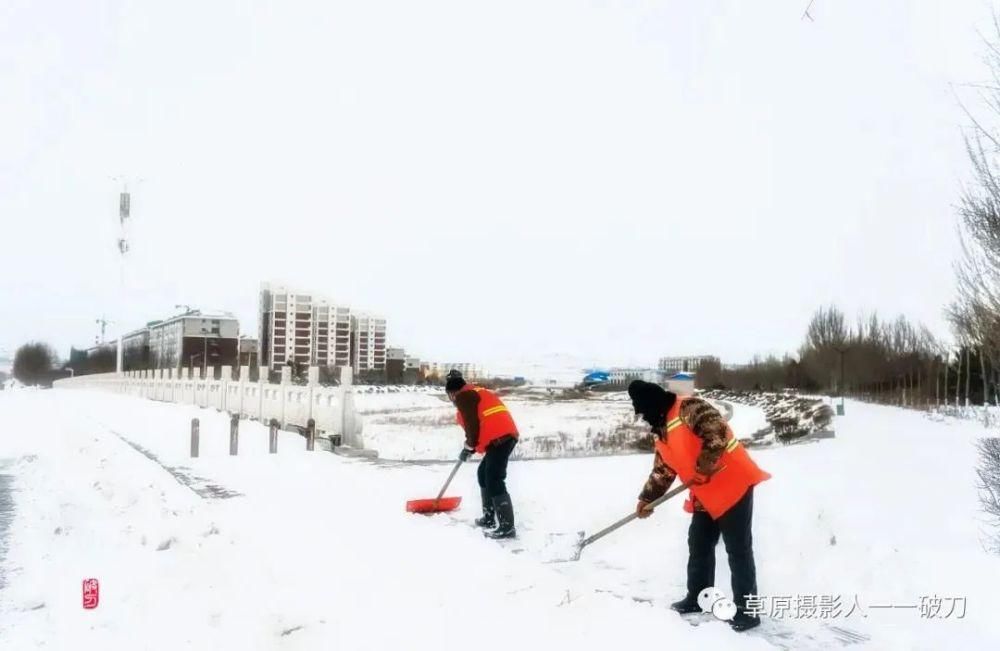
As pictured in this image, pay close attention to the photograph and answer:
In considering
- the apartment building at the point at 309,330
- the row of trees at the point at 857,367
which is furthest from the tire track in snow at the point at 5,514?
the apartment building at the point at 309,330

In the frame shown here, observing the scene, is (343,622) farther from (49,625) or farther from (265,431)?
(265,431)

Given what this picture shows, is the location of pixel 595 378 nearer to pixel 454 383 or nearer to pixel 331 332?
pixel 454 383

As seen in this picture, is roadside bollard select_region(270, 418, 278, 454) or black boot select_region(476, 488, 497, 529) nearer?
black boot select_region(476, 488, 497, 529)

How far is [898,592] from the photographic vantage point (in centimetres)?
505

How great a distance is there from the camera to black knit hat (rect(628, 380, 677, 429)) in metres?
4.58

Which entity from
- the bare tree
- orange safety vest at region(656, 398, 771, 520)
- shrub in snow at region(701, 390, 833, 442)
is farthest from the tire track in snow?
the bare tree

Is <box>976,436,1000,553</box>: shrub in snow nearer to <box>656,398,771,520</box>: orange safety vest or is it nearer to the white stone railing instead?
<box>656,398,771,520</box>: orange safety vest

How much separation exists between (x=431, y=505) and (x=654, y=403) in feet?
12.3

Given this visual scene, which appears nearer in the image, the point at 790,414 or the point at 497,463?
the point at 497,463

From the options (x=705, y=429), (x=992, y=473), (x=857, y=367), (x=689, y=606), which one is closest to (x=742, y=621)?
(x=689, y=606)

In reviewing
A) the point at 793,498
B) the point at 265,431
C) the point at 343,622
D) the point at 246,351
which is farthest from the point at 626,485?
the point at 246,351

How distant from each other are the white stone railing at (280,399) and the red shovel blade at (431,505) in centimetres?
652

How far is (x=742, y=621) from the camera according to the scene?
4379mm

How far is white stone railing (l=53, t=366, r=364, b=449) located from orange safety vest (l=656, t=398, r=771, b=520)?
33.5ft
